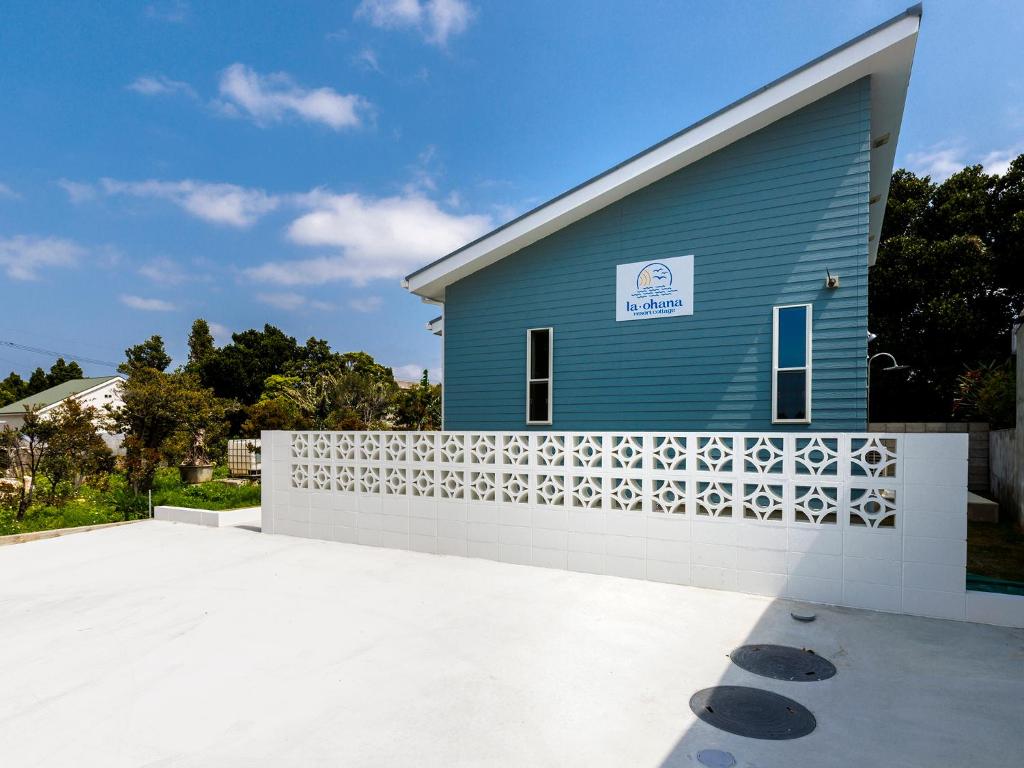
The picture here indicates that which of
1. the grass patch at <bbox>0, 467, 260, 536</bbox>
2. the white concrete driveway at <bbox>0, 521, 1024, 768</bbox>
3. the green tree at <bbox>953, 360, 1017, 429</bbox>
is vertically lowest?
the grass patch at <bbox>0, 467, 260, 536</bbox>

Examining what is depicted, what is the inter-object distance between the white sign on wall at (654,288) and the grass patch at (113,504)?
25.4 ft

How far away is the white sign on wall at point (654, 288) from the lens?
705 centimetres

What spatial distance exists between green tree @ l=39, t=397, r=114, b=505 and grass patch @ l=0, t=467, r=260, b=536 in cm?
28

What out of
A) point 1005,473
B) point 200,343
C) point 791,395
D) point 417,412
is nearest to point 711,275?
point 791,395

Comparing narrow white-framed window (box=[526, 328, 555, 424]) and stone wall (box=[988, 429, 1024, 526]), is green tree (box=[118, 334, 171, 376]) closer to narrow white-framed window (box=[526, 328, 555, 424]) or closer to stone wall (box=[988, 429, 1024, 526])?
narrow white-framed window (box=[526, 328, 555, 424])

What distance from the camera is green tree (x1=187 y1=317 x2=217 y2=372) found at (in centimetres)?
3173

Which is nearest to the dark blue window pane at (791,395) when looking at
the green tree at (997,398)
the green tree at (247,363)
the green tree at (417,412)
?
the green tree at (997,398)

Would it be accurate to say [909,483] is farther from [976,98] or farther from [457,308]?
[976,98]

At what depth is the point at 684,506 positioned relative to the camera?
5.02m

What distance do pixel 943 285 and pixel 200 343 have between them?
115ft

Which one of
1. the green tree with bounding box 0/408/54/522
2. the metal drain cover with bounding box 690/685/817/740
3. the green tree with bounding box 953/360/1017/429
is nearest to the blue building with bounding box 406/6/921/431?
the green tree with bounding box 953/360/1017/429

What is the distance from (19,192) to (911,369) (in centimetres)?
3125

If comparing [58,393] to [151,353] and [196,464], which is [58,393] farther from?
[196,464]

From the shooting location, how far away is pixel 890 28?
5723mm
